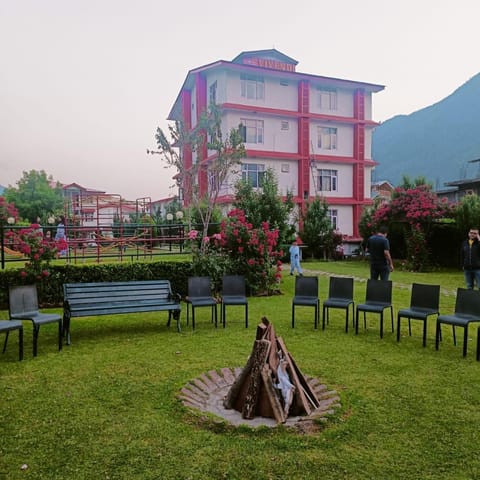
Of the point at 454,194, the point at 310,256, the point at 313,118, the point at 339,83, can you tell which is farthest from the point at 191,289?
the point at 454,194

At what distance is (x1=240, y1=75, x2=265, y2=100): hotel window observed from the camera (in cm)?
2816

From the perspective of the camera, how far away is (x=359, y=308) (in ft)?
23.9

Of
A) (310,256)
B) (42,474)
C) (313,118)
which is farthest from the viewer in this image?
(313,118)

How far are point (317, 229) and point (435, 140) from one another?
81417mm

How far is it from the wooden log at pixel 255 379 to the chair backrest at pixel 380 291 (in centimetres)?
367

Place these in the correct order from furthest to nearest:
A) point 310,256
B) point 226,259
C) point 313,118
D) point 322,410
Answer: point 313,118, point 310,256, point 226,259, point 322,410

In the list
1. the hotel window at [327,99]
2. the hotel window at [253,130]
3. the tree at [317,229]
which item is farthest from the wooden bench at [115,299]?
the hotel window at [327,99]

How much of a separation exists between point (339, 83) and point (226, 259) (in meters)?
23.6

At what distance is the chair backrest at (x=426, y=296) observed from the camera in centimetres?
680

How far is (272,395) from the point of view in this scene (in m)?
4.20

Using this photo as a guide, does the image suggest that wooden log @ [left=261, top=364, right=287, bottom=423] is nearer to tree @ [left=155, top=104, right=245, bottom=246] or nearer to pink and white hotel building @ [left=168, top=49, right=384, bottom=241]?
tree @ [left=155, top=104, right=245, bottom=246]

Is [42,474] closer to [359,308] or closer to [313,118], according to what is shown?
[359,308]

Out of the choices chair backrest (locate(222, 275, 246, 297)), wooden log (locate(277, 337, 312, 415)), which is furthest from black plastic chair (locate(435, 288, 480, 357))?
chair backrest (locate(222, 275, 246, 297))

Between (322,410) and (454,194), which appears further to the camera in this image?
(454,194)
